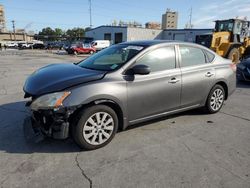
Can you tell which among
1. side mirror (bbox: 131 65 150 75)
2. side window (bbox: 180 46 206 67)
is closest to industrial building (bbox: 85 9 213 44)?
side window (bbox: 180 46 206 67)

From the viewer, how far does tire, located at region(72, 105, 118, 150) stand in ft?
10.8

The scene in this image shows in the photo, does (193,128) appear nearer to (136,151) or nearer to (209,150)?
(209,150)

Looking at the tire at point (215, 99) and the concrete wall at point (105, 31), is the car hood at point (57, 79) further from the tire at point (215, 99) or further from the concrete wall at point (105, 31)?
the concrete wall at point (105, 31)

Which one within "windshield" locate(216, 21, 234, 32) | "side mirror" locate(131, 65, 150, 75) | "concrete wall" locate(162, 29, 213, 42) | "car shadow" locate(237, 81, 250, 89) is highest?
"concrete wall" locate(162, 29, 213, 42)

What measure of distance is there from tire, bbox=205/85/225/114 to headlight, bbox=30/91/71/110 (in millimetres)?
3139

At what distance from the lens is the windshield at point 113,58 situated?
3882 millimetres

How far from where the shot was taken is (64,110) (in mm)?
3170

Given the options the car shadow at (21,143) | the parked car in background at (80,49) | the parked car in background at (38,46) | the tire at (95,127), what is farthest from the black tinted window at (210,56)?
the parked car in background at (38,46)

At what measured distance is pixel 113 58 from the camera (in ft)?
13.9

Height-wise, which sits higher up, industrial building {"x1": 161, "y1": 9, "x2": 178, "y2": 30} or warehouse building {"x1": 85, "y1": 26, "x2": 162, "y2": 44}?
industrial building {"x1": 161, "y1": 9, "x2": 178, "y2": 30}

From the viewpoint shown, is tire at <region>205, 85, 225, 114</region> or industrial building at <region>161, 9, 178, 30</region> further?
industrial building at <region>161, 9, 178, 30</region>

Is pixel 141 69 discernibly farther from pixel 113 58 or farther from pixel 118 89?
pixel 113 58

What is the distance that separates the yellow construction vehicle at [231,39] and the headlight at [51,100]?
1270cm

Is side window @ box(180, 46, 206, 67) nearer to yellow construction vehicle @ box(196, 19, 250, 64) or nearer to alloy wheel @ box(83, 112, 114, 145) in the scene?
alloy wheel @ box(83, 112, 114, 145)
